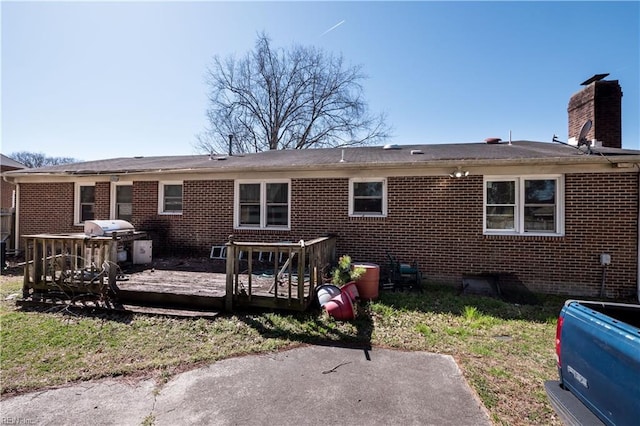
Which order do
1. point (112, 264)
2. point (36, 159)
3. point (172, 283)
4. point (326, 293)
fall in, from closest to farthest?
point (326, 293), point (112, 264), point (172, 283), point (36, 159)

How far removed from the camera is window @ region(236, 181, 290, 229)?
30.0ft

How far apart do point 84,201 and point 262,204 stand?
6.45 meters

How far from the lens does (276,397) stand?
3.27 metres

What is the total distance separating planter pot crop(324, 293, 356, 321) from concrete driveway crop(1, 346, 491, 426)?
124 centimetres

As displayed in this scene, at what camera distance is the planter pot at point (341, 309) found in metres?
5.30

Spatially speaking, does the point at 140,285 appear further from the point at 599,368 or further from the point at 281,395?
the point at 599,368

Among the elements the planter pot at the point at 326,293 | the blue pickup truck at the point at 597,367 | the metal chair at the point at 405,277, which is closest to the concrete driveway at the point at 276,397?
the blue pickup truck at the point at 597,367

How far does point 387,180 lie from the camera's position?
27.1 ft

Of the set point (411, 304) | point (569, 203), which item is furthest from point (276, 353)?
point (569, 203)

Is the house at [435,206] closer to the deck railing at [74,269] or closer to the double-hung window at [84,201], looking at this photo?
the double-hung window at [84,201]

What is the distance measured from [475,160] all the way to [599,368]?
19.4ft

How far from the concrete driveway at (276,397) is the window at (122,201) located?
7961 mm

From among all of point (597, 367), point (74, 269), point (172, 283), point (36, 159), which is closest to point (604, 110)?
point (597, 367)

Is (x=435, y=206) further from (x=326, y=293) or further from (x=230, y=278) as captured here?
(x=230, y=278)
